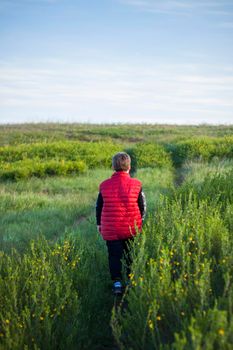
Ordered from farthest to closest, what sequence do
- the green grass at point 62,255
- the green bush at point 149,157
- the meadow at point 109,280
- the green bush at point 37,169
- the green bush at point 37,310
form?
the green bush at point 149,157
the green bush at point 37,169
the green grass at point 62,255
the green bush at point 37,310
the meadow at point 109,280

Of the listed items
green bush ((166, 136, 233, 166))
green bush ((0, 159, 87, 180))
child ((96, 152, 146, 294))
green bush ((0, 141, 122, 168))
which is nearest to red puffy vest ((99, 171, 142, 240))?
child ((96, 152, 146, 294))

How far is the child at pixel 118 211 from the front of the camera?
6191mm

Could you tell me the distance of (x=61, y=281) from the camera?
5.32 meters

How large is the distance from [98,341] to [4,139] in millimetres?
27504

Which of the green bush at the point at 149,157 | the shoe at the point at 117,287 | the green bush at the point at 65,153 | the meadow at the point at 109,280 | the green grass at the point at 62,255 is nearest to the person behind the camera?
the meadow at the point at 109,280

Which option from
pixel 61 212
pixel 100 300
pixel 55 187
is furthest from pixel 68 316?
pixel 55 187

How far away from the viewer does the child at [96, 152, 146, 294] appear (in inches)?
244

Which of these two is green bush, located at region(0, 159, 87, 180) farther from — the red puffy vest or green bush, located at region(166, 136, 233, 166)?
the red puffy vest

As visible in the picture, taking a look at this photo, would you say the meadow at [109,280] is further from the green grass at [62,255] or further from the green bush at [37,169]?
the green bush at [37,169]

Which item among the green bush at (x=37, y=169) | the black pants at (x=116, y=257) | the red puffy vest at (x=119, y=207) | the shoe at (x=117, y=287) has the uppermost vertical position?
the red puffy vest at (x=119, y=207)

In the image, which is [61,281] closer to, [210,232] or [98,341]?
[98,341]

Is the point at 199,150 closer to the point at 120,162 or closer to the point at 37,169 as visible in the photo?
the point at 37,169

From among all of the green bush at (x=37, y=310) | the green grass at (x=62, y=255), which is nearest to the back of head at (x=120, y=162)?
the green grass at (x=62, y=255)

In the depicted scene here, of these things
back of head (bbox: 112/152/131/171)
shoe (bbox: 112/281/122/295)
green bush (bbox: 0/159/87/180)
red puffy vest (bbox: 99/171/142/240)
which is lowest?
shoe (bbox: 112/281/122/295)
